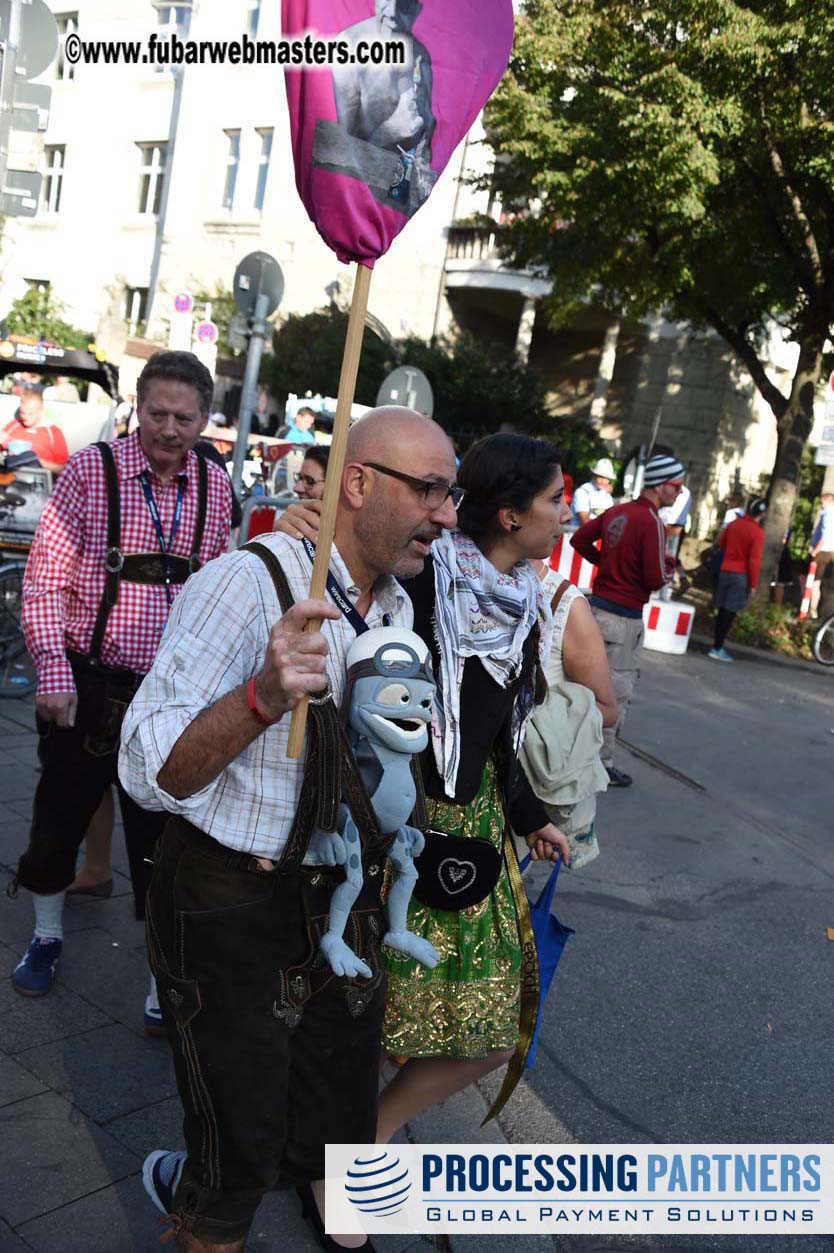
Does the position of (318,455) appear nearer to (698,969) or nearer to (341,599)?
(698,969)

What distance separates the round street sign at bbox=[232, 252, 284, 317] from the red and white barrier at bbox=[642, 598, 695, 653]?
5.89 m

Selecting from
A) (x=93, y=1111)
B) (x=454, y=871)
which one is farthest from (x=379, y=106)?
(x=93, y=1111)

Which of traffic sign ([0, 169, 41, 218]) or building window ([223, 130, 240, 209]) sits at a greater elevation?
building window ([223, 130, 240, 209])

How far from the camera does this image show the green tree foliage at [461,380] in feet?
74.0

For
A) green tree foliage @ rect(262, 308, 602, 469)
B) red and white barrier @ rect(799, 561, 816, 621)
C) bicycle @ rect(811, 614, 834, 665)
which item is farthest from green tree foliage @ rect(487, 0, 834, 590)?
Result: green tree foliage @ rect(262, 308, 602, 469)

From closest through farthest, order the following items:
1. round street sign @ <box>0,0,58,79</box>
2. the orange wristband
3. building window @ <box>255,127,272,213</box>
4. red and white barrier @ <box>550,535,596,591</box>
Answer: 1. the orange wristband
2. round street sign @ <box>0,0,58,79</box>
3. red and white barrier @ <box>550,535,596,591</box>
4. building window @ <box>255,127,272,213</box>

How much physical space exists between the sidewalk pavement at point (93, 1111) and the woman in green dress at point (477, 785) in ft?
1.72

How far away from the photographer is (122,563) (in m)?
3.40

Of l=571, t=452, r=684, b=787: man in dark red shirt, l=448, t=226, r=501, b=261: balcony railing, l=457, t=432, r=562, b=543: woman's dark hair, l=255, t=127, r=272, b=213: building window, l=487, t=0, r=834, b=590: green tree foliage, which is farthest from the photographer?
l=255, t=127, r=272, b=213: building window

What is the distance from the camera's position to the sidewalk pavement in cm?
264

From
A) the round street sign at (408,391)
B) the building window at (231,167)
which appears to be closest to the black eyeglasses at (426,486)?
the round street sign at (408,391)

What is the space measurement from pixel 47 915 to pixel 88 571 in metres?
1.12

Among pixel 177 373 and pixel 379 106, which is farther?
pixel 177 373

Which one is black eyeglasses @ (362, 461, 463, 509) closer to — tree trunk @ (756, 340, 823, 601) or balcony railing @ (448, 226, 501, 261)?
tree trunk @ (756, 340, 823, 601)
